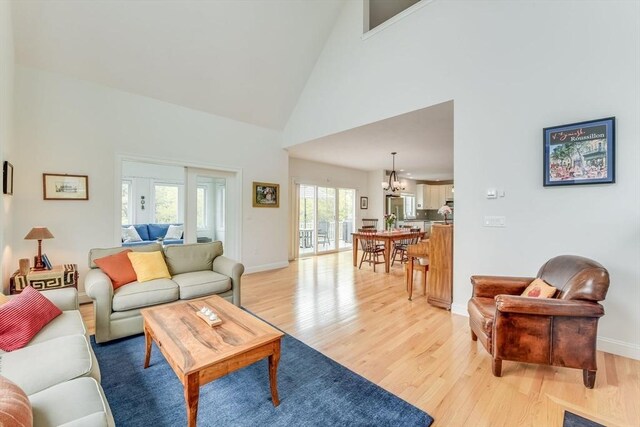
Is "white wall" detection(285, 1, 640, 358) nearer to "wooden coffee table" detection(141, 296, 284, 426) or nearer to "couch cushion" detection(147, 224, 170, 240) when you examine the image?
"wooden coffee table" detection(141, 296, 284, 426)

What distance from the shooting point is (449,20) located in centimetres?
331

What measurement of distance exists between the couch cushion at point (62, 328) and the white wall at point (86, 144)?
2.16m

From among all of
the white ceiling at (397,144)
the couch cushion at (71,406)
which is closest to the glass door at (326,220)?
the white ceiling at (397,144)

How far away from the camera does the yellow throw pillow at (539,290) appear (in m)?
2.15

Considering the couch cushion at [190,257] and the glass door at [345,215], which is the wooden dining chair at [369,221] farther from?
the couch cushion at [190,257]

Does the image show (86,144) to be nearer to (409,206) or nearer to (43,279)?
(43,279)

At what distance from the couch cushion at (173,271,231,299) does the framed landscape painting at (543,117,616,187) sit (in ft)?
11.7

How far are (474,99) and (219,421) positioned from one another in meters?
3.74

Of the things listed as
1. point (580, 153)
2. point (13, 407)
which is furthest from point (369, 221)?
point (13, 407)

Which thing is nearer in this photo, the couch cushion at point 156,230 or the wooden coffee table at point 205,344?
the wooden coffee table at point 205,344

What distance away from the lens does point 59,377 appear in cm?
135

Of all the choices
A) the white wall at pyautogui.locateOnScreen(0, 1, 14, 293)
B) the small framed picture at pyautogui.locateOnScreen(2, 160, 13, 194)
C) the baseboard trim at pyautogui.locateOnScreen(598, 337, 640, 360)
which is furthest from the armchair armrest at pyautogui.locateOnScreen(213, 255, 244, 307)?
the baseboard trim at pyautogui.locateOnScreen(598, 337, 640, 360)

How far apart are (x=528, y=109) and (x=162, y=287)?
4.15 meters

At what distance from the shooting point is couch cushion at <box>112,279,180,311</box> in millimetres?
2615
